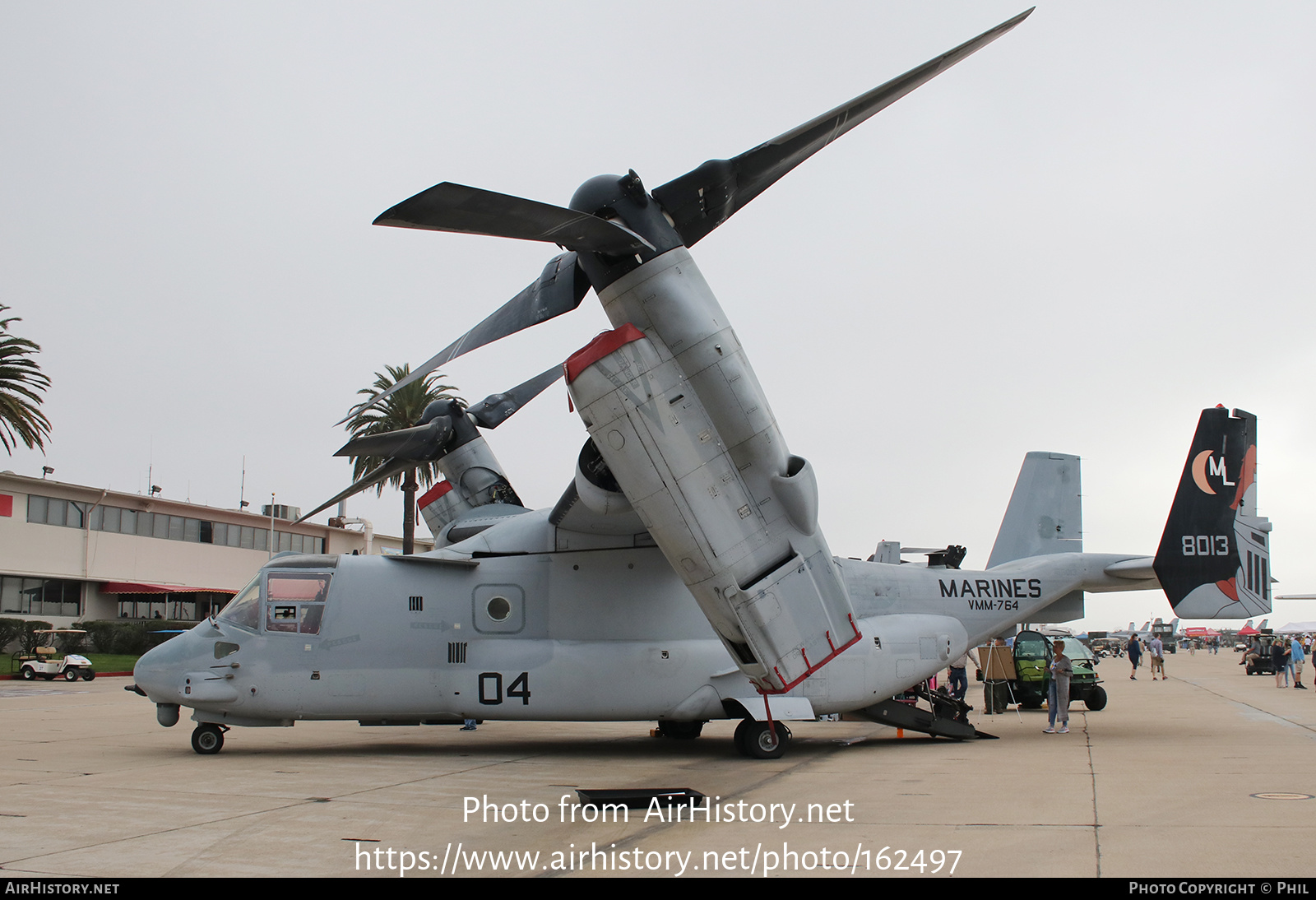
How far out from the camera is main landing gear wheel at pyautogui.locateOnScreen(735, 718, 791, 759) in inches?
511

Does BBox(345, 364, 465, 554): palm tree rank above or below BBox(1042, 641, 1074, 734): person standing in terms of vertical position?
above

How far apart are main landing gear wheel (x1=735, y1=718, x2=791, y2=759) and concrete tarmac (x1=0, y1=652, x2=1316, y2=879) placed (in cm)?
15

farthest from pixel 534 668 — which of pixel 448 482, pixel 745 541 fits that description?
pixel 448 482

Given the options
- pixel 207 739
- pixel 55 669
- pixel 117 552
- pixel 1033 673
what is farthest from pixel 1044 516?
pixel 117 552

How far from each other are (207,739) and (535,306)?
783 cm

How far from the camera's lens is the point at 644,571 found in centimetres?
1407

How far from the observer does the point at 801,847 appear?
6.89 meters

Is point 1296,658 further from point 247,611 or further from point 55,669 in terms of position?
point 55,669

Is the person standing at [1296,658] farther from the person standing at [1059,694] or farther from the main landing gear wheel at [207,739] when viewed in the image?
the main landing gear wheel at [207,739]

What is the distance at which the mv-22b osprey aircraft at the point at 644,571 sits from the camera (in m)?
10.3

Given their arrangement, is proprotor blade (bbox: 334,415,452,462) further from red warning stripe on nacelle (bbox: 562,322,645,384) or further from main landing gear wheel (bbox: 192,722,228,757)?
red warning stripe on nacelle (bbox: 562,322,645,384)

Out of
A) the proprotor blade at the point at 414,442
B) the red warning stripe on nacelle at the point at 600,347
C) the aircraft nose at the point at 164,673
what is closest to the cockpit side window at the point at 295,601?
the aircraft nose at the point at 164,673

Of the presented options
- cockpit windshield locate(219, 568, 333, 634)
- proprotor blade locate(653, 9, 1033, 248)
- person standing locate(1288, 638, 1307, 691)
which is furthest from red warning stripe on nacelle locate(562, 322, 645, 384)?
person standing locate(1288, 638, 1307, 691)

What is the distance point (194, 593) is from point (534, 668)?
4457 centimetres
